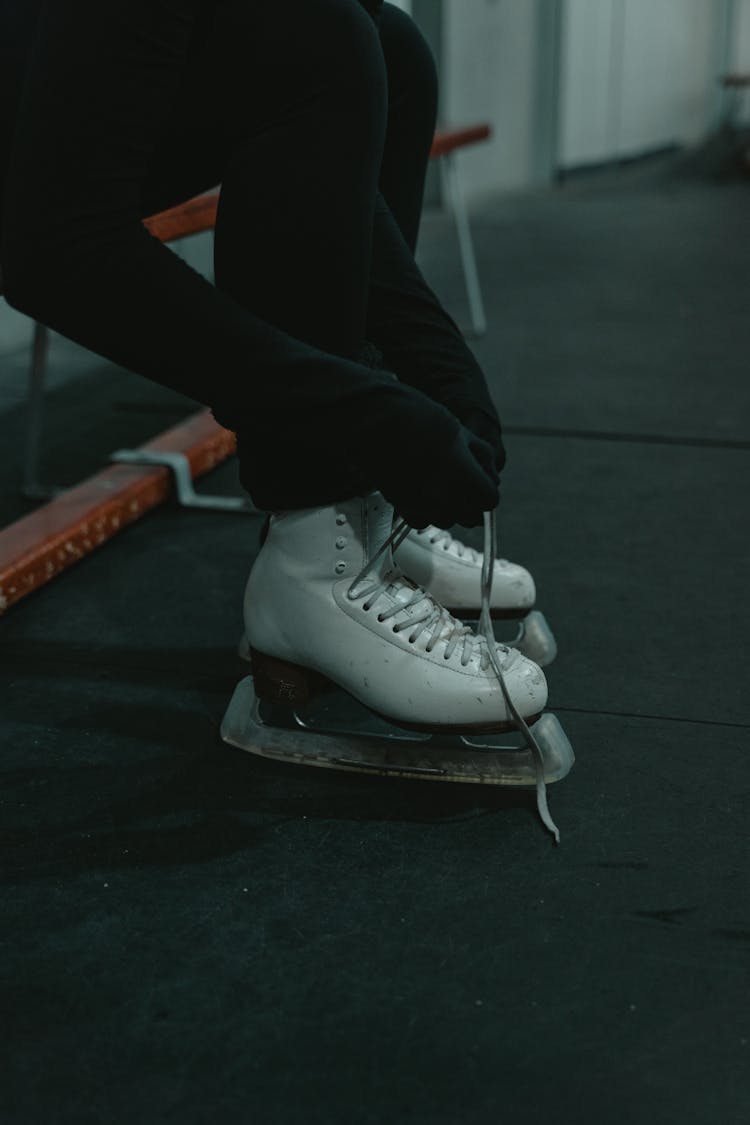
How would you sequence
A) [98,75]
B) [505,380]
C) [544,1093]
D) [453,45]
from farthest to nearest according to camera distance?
[453,45] < [505,380] < [98,75] < [544,1093]

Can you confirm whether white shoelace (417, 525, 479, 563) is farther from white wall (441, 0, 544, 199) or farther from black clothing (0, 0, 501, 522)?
white wall (441, 0, 544, 199)

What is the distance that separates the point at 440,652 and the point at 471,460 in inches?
7.4

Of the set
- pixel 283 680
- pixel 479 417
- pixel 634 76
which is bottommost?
pixel 283 680

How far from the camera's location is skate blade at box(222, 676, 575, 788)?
2.84 ft

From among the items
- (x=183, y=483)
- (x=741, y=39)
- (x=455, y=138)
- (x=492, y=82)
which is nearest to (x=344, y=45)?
(x=183, y=483)

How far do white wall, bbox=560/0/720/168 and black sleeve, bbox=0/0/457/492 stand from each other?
6037mm

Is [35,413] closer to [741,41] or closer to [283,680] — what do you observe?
[283,680]

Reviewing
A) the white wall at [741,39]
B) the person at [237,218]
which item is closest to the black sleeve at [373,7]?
the person at [237,218]

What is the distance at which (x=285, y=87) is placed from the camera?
754 mm

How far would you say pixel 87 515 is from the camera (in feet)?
4.43

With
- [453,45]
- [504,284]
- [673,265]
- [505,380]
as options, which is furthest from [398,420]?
[453,45]

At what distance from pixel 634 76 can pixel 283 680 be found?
7414 mm

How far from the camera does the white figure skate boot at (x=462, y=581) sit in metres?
1.08

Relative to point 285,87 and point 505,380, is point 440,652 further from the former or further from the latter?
point 505,380
